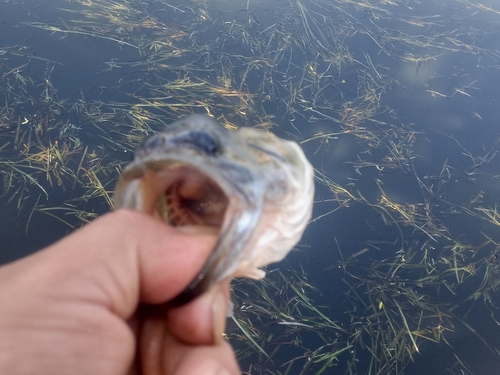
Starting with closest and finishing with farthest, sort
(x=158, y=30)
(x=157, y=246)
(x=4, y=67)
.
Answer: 1. (x=157, y=246)
2. (x=4, y=67)
3. (x=158, y=30)

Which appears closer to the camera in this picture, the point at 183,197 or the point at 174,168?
the point at 174,168

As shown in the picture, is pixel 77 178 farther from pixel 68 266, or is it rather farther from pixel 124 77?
pixel 68 266

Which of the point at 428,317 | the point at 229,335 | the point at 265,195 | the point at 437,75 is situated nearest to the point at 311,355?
the point at 229,335

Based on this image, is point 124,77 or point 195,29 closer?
point 124,77

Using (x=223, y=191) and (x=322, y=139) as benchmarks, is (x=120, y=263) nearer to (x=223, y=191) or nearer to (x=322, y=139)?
(x=223, y=191)

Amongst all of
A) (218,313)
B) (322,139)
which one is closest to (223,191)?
(218,313)

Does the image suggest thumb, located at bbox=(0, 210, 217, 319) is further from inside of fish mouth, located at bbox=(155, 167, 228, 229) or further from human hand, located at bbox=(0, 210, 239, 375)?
inside of fish mouth, located at bbox=(155, 167, 228, 229)
